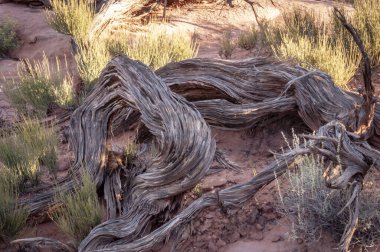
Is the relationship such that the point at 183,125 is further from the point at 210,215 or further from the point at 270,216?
the point at 270,216

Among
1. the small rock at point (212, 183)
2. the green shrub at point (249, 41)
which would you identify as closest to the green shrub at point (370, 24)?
the green shrub at point (249, 41)

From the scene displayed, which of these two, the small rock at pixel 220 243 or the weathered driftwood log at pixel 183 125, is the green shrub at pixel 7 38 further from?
the small rock at pixel 220 243

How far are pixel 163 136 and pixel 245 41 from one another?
6.06m

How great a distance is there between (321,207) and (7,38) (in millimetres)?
9659

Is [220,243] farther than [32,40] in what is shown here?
No

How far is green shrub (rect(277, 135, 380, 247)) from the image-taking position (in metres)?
3.88

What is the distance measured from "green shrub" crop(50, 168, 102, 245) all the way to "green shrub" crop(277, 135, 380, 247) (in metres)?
1.59

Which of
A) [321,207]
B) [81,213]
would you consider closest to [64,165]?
[81,213]

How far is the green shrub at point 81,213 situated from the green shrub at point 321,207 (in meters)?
1.59

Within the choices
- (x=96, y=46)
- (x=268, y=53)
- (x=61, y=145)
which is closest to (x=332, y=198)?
(x=61, y=145)

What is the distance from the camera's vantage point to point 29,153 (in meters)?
5.62

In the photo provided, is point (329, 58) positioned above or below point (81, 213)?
above

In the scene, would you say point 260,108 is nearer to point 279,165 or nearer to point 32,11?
point 279,165

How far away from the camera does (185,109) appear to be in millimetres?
4785
